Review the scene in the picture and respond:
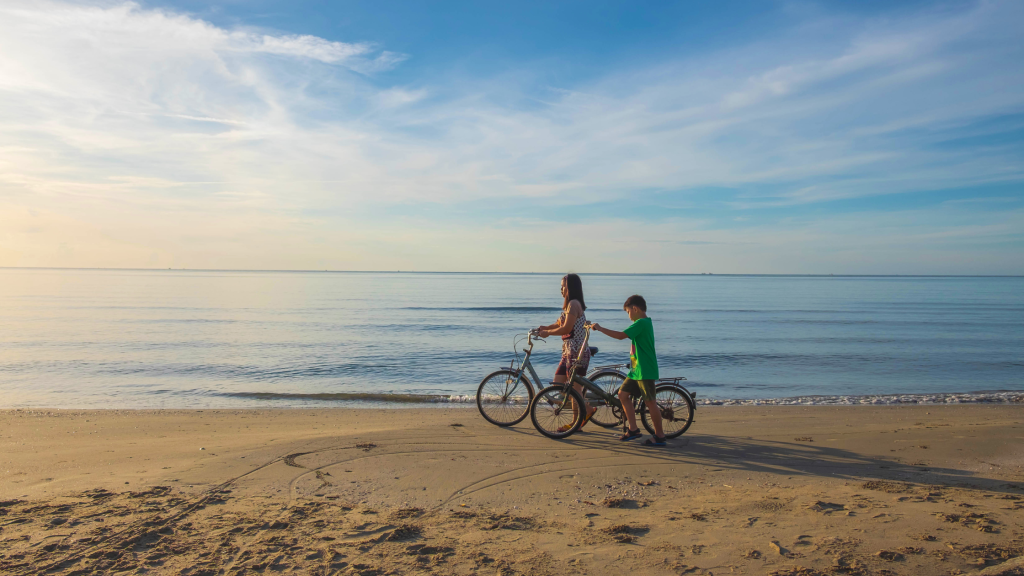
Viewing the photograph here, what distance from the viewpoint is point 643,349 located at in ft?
22.3

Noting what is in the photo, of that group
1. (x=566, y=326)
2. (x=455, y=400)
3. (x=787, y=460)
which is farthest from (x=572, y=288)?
(x=455, y=400)

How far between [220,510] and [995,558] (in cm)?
592

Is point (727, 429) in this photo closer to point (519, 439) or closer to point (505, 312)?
point (519, 439)

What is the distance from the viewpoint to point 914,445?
7352mm

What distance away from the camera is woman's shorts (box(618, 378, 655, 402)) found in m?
6.94

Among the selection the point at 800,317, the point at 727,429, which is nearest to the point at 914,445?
the point at 727,429

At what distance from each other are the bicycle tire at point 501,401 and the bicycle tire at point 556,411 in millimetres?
474

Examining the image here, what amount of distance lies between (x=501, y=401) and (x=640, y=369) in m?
2.39

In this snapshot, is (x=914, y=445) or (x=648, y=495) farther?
(x=914, y=445)

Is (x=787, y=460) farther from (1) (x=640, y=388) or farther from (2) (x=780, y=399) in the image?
(2) (x=780, y=399)

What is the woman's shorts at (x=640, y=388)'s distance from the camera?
22.8 ft

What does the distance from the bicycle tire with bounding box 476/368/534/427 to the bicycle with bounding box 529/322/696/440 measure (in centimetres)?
61

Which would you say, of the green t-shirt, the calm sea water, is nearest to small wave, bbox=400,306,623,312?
the calm sea water

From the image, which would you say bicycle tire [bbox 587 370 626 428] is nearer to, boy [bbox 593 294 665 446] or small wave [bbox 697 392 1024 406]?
boy [bbox 593 294 665 446]
